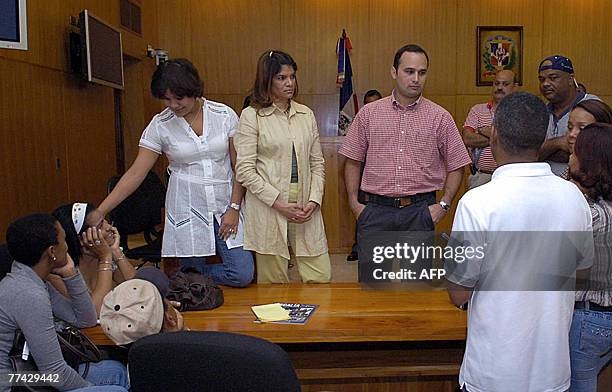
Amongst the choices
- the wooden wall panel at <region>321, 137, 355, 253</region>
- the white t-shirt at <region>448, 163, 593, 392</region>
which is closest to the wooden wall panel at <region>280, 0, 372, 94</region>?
the wooden wall panel at <region>321, 137, 355, 253</region>

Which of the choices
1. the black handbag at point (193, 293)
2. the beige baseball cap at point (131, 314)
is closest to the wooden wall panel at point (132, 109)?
the black handbag at point (193, 293)

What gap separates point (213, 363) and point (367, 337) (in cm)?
99

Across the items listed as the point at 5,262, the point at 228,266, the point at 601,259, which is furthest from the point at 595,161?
the point at 5,262

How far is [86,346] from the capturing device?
6.42ft

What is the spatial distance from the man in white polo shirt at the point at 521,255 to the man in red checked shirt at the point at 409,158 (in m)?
1.24

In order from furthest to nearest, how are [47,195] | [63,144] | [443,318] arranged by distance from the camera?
[63,144] < [47,195] < [443,318]

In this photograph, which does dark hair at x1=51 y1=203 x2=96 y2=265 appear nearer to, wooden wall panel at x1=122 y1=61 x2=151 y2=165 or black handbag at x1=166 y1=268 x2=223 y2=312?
black handbag at x1=166 y1=268 x2=223 y2=312

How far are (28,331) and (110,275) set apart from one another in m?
0.67

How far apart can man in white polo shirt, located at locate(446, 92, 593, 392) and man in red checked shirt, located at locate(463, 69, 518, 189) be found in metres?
1.94

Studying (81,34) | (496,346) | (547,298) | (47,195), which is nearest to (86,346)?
(496,346)

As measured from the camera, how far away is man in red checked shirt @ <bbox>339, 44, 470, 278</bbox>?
2.84m

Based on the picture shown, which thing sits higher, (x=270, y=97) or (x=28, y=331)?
(x=270, y=97)

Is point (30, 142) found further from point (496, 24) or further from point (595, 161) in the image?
point (496, 24)

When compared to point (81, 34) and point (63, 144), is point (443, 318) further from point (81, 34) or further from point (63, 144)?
point (81, 34)
